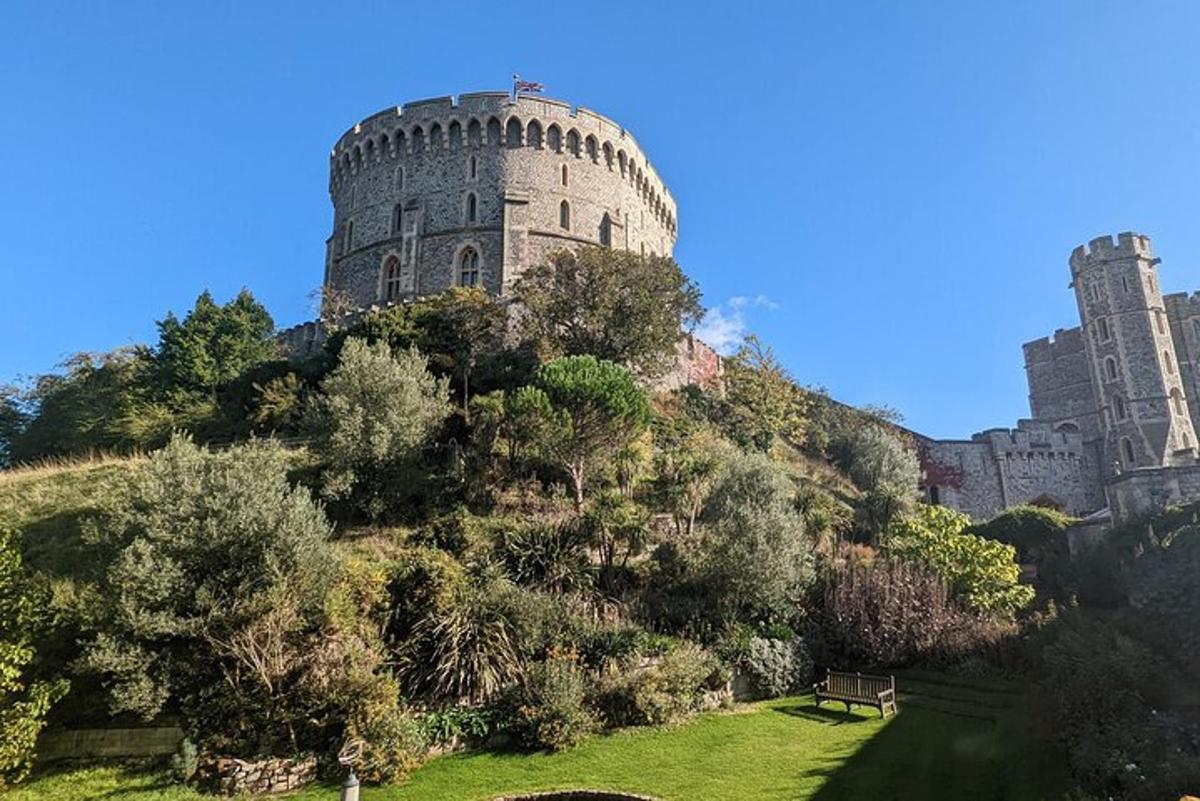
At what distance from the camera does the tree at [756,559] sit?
667 inches

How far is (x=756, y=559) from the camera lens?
666 inches

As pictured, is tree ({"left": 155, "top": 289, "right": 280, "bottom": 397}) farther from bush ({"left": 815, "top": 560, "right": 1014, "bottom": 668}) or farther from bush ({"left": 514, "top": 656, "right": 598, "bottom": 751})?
bush ({"left": 815, "top": 560, "right": 1014, "bottom": 668})

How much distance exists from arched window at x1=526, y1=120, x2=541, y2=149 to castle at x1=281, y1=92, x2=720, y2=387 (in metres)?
0.05

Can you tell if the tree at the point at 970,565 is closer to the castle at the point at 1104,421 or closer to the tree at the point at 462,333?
the tree at the point at 462,333

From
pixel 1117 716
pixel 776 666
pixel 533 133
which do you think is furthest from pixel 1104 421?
pixel 1117 716

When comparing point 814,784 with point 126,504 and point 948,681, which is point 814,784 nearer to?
point 948,681

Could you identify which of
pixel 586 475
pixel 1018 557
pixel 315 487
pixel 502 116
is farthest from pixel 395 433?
pixel 1018 557

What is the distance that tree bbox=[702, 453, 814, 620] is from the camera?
1695 cm

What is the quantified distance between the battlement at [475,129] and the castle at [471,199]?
0.05 m

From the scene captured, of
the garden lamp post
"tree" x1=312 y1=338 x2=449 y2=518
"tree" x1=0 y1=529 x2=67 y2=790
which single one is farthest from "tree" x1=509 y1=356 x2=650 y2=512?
"tree" x1=0 y1=529 x2=67 y2=790

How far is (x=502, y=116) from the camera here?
3562 cm

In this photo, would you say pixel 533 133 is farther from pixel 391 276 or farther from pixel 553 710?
pixel 553 710

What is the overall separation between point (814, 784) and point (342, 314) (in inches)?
1157

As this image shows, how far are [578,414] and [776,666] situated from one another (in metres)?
7.93
